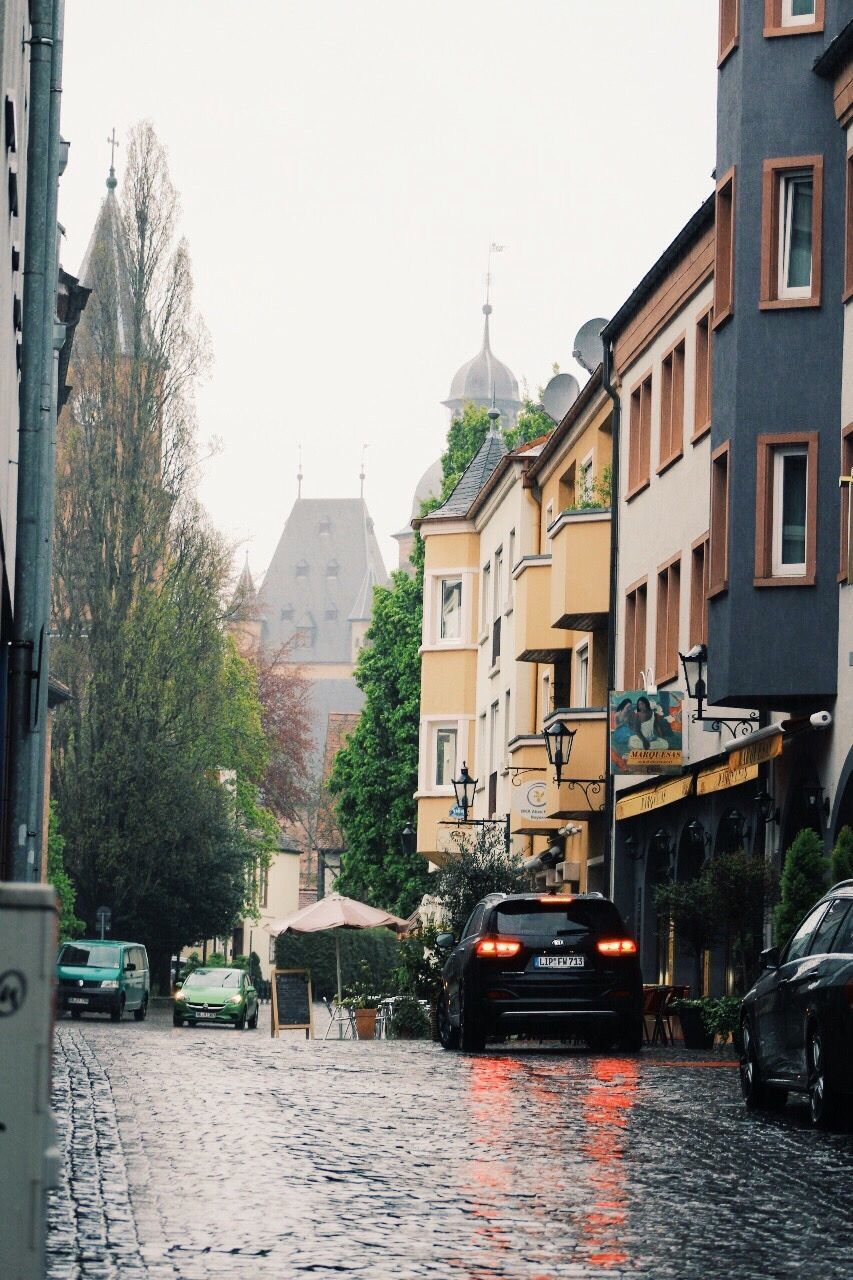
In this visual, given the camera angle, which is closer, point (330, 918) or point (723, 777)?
point (723, 777)

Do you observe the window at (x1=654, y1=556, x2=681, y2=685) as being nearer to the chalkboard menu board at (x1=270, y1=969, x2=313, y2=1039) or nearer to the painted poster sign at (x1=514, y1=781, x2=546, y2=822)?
the painted poster sign at (x1=514, y1=781, x2=546, y2=822)

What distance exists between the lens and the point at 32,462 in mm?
17703

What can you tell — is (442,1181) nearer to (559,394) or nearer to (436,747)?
(559,394)

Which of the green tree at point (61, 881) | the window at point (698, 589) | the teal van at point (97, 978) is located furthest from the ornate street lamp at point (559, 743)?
the green tree at point (61, 881)

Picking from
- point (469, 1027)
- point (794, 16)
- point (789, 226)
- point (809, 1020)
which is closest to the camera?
point (809, 1020)

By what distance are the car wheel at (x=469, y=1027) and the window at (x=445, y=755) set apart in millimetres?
32577

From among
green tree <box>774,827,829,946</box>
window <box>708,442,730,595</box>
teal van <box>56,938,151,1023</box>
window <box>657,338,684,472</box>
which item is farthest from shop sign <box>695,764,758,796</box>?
teal van <box>56,938,151,1023</box>

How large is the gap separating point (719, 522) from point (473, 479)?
32401 millimetres

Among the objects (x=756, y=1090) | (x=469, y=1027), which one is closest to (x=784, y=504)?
(x=469, y=1027)

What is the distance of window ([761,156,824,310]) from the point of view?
26.1 meters

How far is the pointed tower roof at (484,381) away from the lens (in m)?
184

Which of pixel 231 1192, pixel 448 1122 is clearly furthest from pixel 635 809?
pixel 231 1192

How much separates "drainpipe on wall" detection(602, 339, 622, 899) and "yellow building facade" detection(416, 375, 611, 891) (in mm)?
202

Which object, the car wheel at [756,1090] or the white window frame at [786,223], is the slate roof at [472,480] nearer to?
the white window frame at [786,223]
